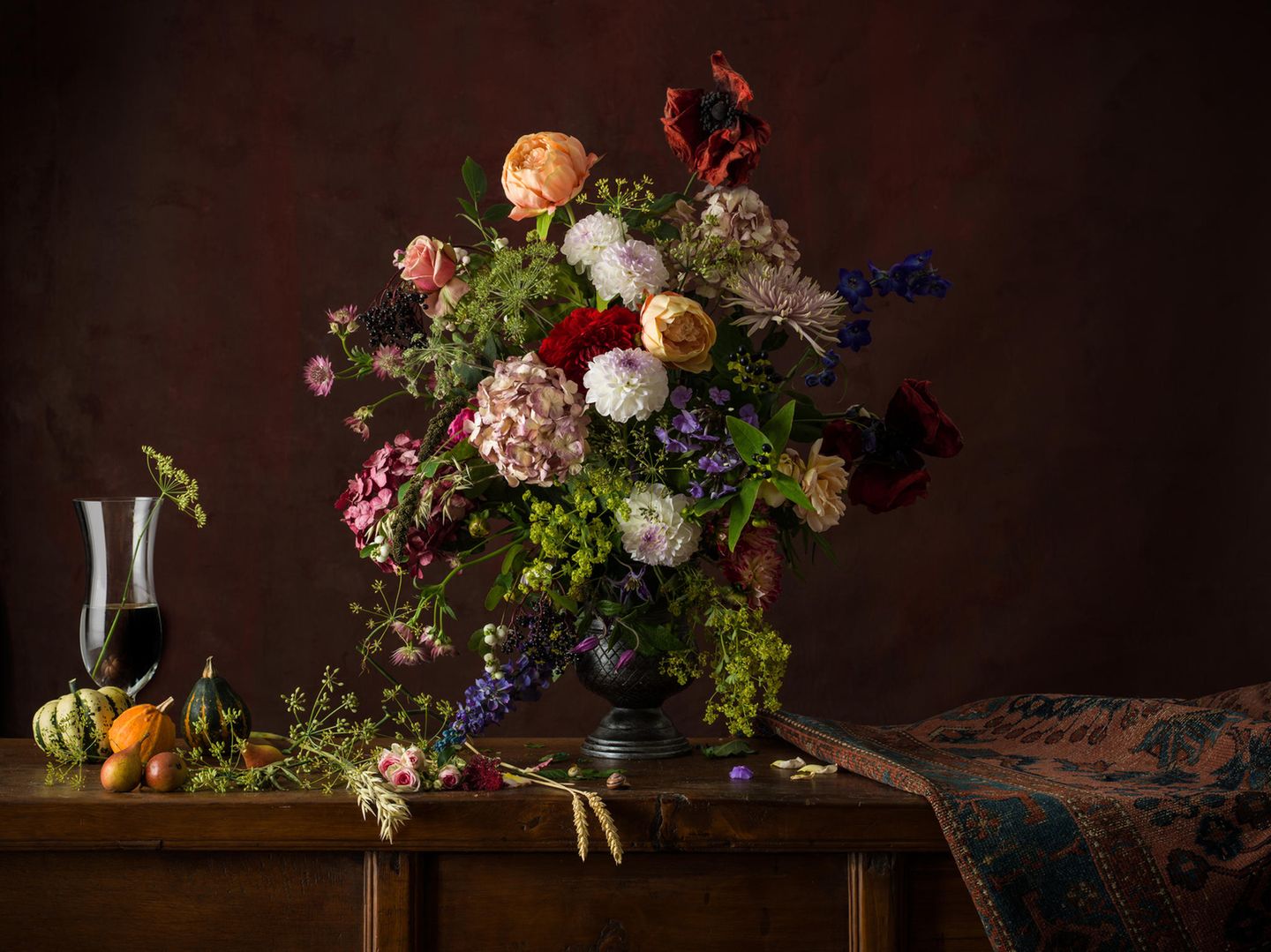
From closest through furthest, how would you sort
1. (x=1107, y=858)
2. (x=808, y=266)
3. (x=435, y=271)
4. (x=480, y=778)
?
1. (x=1107, y=858)
2. (x=480, y=778)
3. (x=435, y=271)
4. (x=808, y=266)

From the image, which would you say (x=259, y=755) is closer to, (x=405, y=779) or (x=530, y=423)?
(x=405, y=779)

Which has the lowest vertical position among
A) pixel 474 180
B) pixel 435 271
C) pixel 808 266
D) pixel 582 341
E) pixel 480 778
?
pixel 480 778

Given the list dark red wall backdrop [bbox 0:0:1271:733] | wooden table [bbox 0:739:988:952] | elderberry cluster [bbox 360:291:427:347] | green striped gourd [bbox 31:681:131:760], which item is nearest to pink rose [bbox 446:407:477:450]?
elderberry cluster [bbox 360:291:427:347]

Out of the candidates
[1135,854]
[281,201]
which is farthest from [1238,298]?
[281,201]

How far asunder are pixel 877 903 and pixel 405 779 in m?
0.46

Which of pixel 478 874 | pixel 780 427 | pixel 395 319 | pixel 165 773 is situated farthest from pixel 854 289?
pixel 165 773

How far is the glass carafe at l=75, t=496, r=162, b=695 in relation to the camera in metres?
1.27

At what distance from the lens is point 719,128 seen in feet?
4.09

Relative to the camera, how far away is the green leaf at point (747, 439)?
1131 mm

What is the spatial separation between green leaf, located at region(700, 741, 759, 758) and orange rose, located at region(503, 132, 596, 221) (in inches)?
24.6

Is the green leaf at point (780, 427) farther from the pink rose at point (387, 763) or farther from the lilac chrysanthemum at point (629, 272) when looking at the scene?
the pink rose at point (387, 763)

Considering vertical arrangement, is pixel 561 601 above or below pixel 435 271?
below

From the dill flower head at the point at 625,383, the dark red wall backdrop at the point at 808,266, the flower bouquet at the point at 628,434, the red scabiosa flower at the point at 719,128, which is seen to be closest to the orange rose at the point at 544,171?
the flower bouquet at the point at 628,434

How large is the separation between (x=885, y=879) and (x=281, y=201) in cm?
163
